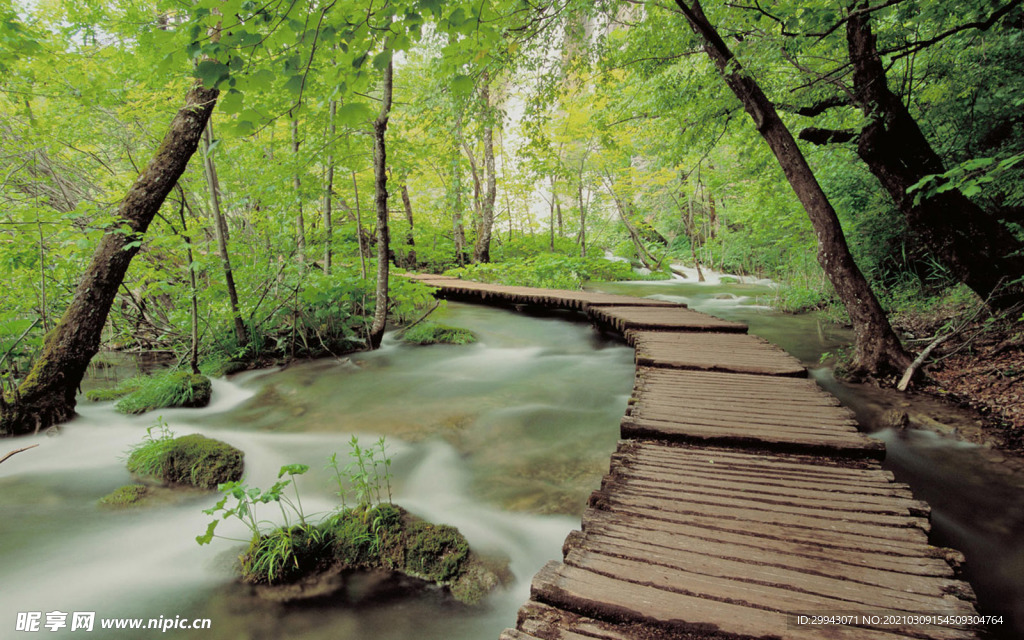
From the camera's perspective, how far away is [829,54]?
19.0ft

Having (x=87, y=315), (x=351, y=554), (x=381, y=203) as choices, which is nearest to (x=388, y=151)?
(x=381, y=203)

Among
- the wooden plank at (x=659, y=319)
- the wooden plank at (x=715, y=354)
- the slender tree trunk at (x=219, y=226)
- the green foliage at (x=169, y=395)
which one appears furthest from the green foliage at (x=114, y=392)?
the wooden plank at (x=659, y=319)

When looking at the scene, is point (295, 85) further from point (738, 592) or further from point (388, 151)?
point (388, 151)

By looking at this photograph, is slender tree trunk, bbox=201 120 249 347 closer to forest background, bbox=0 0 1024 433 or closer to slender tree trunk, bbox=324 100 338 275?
forest background, bbox=0 0 1024 433

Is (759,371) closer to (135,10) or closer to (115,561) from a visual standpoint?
(115,561)

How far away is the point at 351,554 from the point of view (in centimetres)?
279

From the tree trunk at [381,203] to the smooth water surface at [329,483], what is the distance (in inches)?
29.0

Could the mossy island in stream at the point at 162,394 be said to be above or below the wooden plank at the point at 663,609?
below

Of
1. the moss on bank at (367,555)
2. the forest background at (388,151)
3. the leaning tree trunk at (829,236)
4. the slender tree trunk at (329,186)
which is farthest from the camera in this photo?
the slender tree trunk at (329,186)

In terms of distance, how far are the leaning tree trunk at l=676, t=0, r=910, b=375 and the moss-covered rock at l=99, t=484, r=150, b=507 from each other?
703 centimetres

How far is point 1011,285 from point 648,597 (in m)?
5.49

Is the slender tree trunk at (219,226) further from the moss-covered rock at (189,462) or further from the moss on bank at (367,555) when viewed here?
the moss on bank at (367,555)

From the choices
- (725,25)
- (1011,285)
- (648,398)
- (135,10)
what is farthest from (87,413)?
(1011,285)

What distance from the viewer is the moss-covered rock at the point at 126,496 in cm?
346
